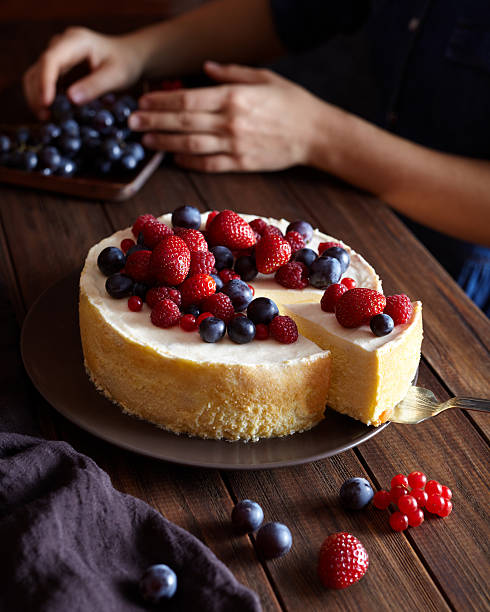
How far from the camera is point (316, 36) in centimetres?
261

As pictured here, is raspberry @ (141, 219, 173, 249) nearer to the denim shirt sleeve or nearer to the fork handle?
the fork handle

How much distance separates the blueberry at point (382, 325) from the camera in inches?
49.5

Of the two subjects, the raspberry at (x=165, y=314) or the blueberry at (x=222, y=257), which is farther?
the blueberry at (x=222, y=257)

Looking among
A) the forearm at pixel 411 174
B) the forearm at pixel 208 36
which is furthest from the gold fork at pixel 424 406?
the forearm at pixel 208 36

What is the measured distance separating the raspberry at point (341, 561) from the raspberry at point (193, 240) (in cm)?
61

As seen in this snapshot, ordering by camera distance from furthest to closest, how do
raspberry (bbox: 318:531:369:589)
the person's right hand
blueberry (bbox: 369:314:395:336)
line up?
the person's right hand < blueberry (bbox: 369:314:395:336) < raspberry (bbox: 318:531:369:589)

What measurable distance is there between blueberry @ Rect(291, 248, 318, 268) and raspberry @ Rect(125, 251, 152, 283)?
0.31m

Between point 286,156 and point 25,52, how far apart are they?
1304 millimetres

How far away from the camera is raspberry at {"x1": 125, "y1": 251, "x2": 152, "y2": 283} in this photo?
53.5 inches

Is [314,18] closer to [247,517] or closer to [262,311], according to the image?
[262,311]

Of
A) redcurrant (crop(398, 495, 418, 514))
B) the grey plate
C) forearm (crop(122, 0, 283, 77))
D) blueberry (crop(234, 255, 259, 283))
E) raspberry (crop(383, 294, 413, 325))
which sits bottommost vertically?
the grey plate

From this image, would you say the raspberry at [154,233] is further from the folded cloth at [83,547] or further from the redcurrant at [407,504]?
the redcurrant at [407,504]

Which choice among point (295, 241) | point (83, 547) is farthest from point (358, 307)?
point (83, 547)

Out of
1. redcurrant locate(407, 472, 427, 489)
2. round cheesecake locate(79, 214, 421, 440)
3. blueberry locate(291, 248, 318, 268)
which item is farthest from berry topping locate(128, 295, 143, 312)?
redcurrant locate(407, 472, 427, 489)
